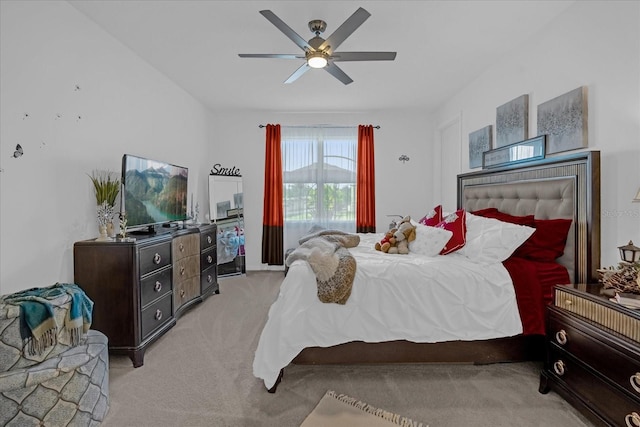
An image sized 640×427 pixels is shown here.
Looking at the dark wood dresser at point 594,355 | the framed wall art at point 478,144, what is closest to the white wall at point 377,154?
the framed wall art at point 478,144

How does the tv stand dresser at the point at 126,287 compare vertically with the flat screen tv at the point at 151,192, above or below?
below

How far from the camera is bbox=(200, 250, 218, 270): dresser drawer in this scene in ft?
12.7

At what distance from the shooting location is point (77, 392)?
1.72 metres

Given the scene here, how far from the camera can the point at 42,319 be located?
5.61 feet

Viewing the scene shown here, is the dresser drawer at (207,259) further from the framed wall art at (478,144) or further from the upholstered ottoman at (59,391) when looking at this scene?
the framed wall art at (478,144)

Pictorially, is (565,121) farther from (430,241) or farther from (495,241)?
(430,241)

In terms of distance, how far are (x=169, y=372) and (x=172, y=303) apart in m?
0.82

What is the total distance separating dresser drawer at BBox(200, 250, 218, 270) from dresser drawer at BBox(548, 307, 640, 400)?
134 inches

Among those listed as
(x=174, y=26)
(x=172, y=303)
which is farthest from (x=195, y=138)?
(x=172, y=303)

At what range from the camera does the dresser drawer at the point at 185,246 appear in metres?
3.19

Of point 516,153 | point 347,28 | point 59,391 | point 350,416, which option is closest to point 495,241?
point 516,153

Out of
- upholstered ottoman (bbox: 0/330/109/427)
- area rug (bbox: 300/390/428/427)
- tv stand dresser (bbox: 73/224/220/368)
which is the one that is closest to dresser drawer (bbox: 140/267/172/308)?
tv stand dresser (bbox: 73/224/220/368)

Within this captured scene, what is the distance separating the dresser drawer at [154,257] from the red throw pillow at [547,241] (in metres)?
2.95

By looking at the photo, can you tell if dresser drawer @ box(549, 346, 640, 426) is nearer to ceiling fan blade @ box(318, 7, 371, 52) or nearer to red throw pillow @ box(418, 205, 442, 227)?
red throw pillow @ box(418, 205, 442, 227)
